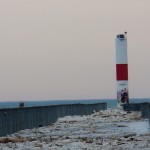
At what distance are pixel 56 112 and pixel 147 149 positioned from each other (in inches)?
1012

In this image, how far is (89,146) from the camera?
20500 mm

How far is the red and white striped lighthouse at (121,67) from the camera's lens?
58.0 meters

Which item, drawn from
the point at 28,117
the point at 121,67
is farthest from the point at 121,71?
the point at 28,117

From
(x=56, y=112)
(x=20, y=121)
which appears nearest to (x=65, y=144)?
(x=20, y=121)

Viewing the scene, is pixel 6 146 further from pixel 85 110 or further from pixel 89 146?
pixel 85 110

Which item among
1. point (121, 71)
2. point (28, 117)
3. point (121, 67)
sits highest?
point (121, 67)

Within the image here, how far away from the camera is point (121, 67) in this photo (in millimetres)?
57906

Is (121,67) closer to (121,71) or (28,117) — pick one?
(121,71)

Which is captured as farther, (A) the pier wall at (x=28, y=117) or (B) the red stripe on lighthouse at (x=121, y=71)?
(B) the red stripe on lighthouse at (x=121, y=71)

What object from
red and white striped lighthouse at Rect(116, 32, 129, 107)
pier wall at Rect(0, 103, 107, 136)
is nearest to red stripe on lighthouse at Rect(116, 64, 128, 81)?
red and white striped lighthouse at Rect(116, 32, 129, 107)

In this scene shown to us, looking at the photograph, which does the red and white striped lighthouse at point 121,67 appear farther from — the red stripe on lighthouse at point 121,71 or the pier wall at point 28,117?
the pier wall at point 28,117

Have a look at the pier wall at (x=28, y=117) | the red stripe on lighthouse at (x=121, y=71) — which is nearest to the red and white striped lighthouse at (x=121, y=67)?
the red stripe on lighthouse at (x=121, y=71)

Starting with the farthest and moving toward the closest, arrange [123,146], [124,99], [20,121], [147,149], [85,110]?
[124,99]
[85,110]
[20,121]
[123,146]
[147,149]

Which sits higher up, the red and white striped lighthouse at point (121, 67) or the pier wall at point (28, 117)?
the red and white striped lighthouse at point (121, 67)
